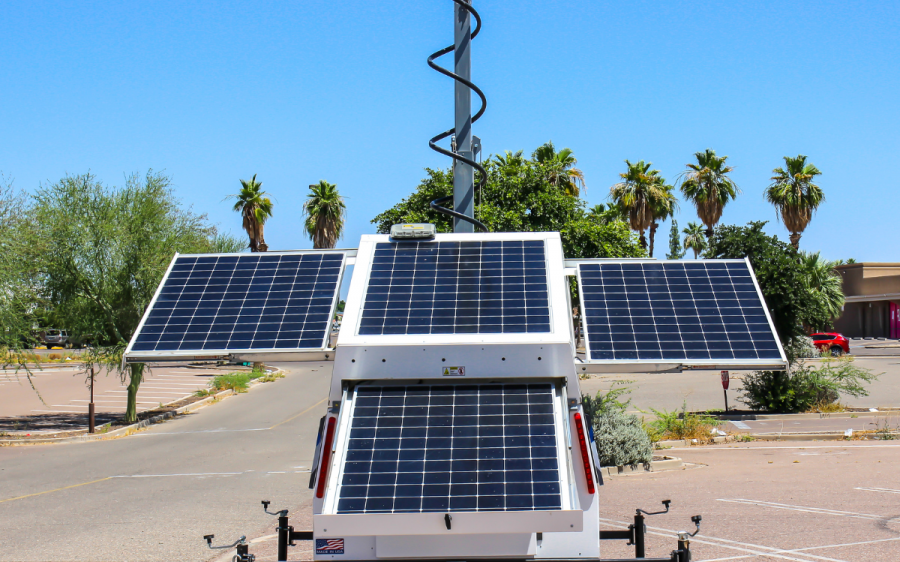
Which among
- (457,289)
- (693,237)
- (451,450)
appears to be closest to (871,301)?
(693,237)

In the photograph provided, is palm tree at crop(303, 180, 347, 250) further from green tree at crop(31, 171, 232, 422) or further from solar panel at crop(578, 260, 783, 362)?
solar panel at crop(578, 260, 783, 362)

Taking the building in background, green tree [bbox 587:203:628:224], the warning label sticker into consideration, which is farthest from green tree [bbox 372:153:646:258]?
the building in background

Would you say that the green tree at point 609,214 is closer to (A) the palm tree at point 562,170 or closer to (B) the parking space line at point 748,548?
(A) the palm tree at point 562,170

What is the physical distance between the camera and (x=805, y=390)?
21.6 metres

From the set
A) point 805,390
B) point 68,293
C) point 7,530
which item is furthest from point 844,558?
point 68,293

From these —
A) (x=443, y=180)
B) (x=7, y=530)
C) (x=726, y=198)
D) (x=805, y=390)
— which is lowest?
(x=7, y=530)

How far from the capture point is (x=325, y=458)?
169 inches

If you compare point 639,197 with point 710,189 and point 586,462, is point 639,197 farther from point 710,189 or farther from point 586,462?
point 586,462

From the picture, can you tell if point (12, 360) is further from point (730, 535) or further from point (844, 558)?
point (844, 558)

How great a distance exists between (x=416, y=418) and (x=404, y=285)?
1080 millimetres

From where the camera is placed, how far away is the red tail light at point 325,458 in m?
4.23

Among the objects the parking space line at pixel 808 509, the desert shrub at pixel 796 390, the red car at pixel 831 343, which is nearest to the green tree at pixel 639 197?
the red car at pixel 831 343

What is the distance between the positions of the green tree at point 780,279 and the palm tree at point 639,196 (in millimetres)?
18376

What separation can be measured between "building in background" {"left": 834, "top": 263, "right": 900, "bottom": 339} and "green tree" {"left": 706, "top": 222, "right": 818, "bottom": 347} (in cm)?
4949
